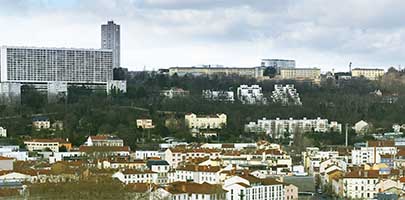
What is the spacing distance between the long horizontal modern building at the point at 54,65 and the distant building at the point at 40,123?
1105 cm

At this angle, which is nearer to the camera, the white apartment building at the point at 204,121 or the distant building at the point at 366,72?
the white apartment building at the point at 204,121

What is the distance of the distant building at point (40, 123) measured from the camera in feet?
88.7

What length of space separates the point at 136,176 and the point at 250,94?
824 inches

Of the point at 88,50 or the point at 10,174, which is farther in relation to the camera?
the point at 88,50

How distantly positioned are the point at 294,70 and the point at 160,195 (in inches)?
1678

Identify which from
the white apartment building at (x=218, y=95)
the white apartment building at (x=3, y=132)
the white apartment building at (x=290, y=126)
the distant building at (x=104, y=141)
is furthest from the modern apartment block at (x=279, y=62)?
the distant building at (x=104, y=141)

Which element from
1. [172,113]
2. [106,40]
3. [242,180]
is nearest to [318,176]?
[242,180]

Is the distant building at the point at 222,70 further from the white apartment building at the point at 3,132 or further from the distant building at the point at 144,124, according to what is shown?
the white apartment building at the point at 3,132

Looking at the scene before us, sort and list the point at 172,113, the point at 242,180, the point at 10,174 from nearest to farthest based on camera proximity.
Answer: the point at 242,180, the point at 10,174, the point at 172,113

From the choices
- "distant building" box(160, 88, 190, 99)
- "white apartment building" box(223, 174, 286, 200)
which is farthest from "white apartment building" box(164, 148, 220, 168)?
"distant building" box(160, 88, 190, 99)

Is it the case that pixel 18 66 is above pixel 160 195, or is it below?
above

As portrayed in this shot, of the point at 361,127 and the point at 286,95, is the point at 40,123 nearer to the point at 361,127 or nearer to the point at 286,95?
the point at 361,127

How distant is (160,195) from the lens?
14.9 m

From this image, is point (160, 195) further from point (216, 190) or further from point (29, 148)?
point (29, 148)
